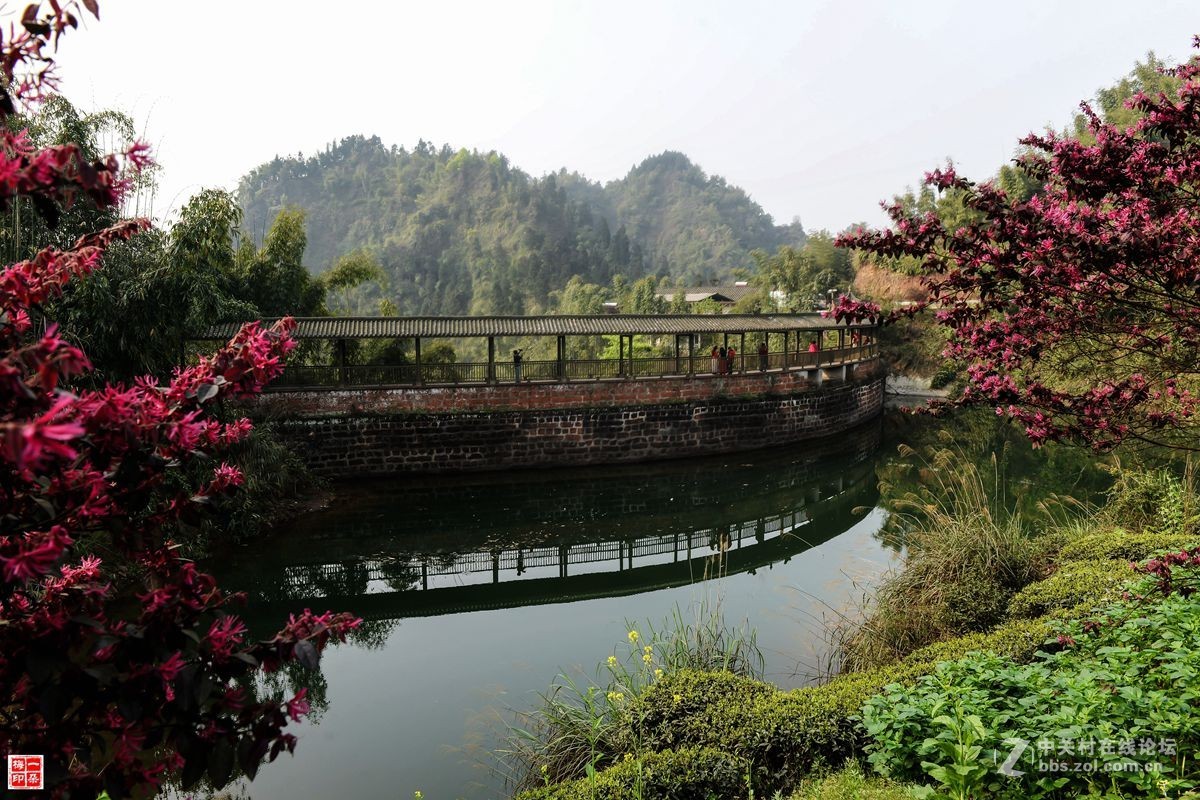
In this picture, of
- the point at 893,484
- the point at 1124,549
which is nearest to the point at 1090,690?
the point at 1124,549

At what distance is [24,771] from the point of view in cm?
180

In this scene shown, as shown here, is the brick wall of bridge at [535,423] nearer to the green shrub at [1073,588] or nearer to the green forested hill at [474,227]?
the green shrub at [1073,588]

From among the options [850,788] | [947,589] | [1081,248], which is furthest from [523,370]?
[1081,248]

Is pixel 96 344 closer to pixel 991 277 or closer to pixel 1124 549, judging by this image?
pixel 991 277

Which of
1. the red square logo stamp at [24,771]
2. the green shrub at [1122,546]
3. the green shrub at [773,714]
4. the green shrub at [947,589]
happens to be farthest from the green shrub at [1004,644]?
the red square logo stamp at [24,771]

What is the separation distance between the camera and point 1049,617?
4.92 metres

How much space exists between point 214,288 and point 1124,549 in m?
10.9

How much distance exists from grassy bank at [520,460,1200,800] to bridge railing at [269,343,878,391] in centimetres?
1068

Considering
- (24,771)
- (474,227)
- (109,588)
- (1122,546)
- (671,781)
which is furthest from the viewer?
(474,227)

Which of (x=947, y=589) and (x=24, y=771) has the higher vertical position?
(x=24, y=771)

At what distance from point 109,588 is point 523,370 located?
14270mm

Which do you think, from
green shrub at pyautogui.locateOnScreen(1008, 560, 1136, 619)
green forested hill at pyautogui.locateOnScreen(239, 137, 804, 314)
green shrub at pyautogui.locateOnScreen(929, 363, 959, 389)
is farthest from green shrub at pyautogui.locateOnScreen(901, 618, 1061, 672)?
green forested hill at pyautogui.locateOnScreen(239, 137, 804, 314)

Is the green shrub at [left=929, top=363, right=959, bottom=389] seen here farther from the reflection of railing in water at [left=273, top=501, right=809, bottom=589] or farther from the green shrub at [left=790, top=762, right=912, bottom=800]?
the green shrub at [left=790, top=762, right=912, bottom=800]

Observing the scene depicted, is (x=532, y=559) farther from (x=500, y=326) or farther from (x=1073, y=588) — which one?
(x=1073, y=588)
